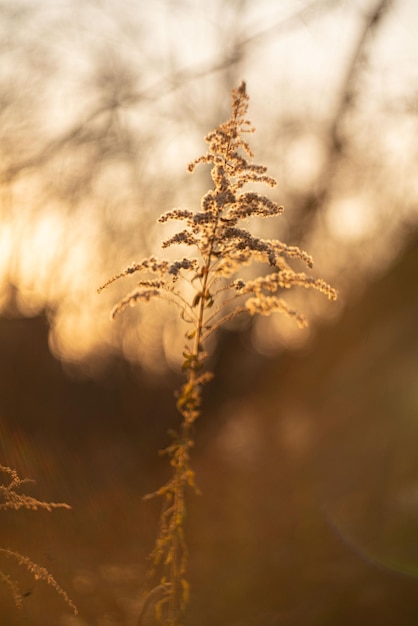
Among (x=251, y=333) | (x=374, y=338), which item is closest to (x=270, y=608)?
(x=374, y=338)

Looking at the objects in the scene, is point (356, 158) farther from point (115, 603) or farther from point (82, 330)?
point (115, 603)

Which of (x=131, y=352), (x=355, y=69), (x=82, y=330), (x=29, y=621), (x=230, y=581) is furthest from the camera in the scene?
(x=131, y=352)

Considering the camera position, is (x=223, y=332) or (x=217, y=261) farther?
(x=223, y=332)

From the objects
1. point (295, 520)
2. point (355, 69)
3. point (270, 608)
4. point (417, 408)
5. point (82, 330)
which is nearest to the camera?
point (270, 608)

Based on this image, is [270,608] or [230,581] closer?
[270,608]

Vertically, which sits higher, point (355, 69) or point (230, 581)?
point (355, 69)

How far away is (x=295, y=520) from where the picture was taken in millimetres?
5875

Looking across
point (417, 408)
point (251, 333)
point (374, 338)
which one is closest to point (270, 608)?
point (417, 408)

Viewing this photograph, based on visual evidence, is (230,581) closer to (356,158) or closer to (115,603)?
(115,603)

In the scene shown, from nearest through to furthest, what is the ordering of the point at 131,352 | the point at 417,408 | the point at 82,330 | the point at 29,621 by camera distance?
the point at 29,621
the point at 417,408
the point at 82,330
the point at 131,352

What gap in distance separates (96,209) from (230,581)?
425 cm

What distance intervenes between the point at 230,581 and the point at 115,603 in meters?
0.93

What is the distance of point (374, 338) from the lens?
291 inches

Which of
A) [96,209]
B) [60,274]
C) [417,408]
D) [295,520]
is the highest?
[96,209]
